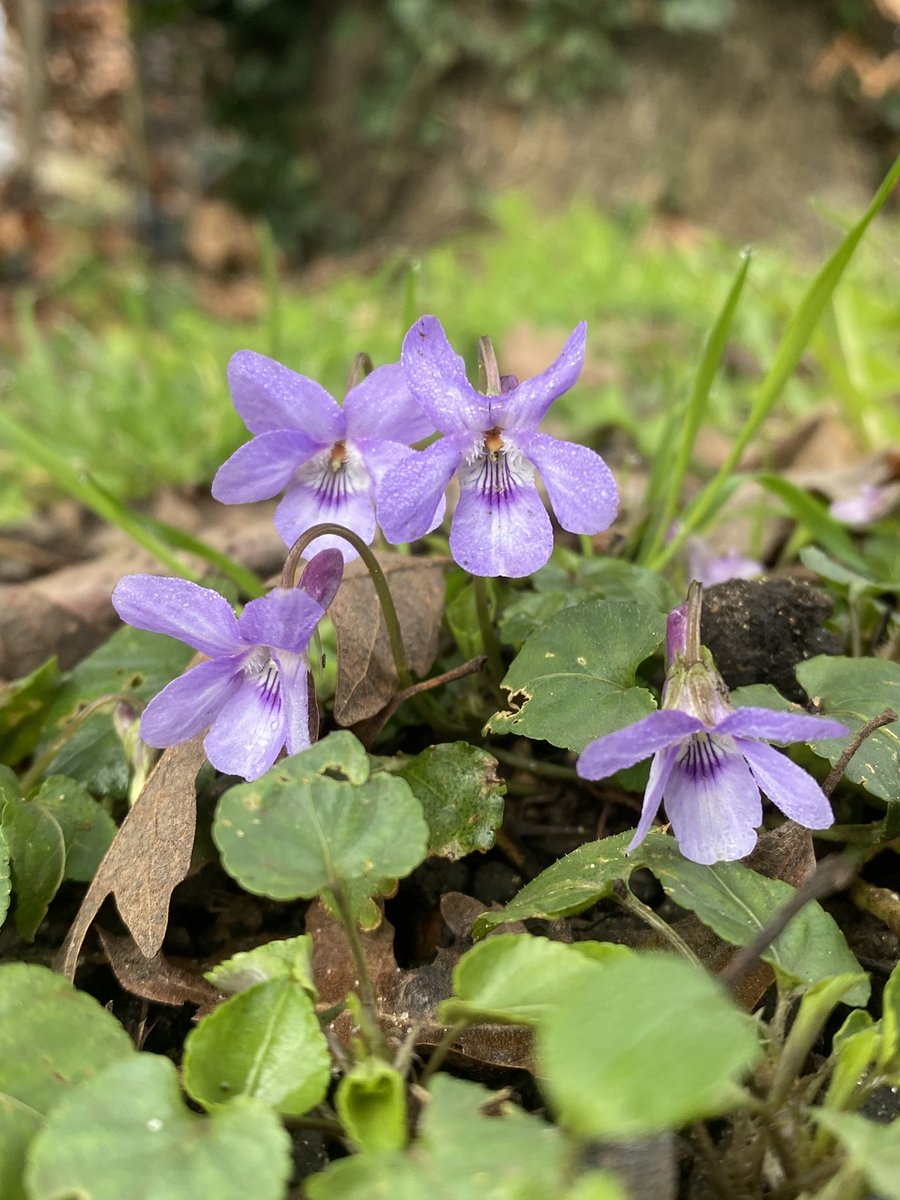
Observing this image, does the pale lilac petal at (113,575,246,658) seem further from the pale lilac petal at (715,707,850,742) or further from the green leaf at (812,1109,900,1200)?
the green leaf at (812,1109,900,1200)

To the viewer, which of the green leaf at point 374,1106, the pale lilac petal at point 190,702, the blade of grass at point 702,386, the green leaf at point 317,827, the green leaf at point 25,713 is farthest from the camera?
the blade of grass at point 702,386

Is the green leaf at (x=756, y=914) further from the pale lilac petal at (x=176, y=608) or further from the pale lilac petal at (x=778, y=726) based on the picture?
the pale lilac petal at (x=176, y=608)

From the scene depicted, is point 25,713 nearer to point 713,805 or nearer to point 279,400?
point 279,400

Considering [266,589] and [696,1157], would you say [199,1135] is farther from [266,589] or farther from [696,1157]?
[266,589]

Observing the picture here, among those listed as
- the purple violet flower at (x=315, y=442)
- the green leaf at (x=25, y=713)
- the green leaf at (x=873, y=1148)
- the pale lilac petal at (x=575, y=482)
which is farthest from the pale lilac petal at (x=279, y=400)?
the green leaf at (x=873, y=1148)

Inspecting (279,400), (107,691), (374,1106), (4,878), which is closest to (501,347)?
(107,691)

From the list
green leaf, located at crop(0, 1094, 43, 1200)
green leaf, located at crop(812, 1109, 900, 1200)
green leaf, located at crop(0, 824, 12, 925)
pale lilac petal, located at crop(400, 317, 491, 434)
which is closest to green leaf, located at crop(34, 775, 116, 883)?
green leaf, located at crop(0, 824, 12, 925)
